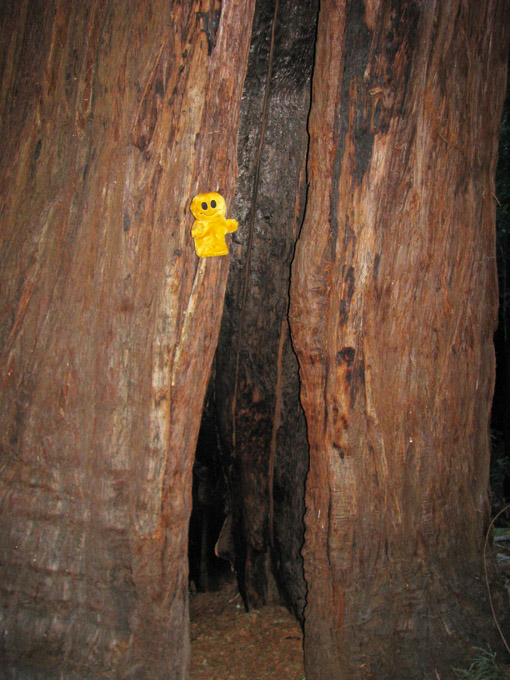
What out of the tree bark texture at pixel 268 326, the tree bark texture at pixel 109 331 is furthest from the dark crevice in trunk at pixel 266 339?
the tree bark texture at pixel 109 331

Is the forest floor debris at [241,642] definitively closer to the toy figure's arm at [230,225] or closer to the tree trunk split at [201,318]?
the tree trunk split at [201,318]

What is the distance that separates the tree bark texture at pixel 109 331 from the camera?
1.82 m

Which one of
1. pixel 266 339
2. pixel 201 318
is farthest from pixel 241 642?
pixel 201 318

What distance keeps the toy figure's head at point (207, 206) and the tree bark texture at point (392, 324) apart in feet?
1.14

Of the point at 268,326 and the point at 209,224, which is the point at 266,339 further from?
the point at 209,224

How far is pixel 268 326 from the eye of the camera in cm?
248

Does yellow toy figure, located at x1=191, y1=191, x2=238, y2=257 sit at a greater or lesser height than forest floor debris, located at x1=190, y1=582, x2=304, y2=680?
greater

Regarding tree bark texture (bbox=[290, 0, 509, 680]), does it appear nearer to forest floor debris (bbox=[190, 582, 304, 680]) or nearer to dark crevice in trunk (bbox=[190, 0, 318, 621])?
forest floor debris (bbox=[190, 582, 304, 680])

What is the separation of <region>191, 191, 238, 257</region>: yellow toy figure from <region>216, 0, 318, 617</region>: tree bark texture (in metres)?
0.60

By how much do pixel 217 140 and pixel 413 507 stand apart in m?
1.54

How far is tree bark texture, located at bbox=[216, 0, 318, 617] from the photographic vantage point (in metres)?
2.38

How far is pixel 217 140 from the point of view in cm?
185

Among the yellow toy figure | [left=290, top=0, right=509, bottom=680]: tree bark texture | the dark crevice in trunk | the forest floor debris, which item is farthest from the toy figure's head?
the forest floor debris

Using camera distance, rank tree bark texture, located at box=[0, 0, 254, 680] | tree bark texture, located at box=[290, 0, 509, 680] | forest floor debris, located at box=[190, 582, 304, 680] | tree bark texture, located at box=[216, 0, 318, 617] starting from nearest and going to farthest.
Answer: tree bark texture, located at box=[0, 0, 254, 680] → tree bark texture, located at box=[290, 0, 509, 680] → forest floor debris, located at box=[190, 582, 304, 680] → tree bark texture, located at box=[216, 0, 318, 617]
